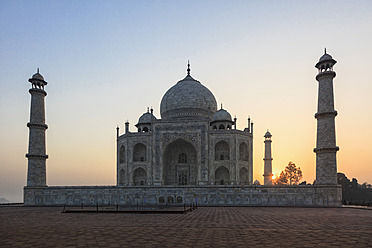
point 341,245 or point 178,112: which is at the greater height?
point 178,112

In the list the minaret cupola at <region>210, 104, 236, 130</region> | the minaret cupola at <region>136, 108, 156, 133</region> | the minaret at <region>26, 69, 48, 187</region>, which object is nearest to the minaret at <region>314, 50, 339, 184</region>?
the minaret cupola at <region>210, 104, 236, 130</region>

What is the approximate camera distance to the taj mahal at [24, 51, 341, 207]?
1046 inches

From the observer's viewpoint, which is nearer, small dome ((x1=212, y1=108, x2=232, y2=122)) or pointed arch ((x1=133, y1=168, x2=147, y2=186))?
pointed arch ((x1=133, y1=168, x2=147, y2=186))

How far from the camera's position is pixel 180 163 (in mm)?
37750

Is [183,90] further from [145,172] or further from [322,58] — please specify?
[322,58]

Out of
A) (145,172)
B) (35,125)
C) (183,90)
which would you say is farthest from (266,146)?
(35,125)

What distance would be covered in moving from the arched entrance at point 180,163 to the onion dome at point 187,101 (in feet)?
14.8

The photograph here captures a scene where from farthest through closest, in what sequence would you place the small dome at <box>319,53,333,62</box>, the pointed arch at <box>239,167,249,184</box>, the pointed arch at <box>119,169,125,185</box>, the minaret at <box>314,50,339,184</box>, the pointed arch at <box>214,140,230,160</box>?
1. the pointed arch at <box>119,169,125,185</box>
2. the pointed arch at <box>239,167,249,184</box>
3. the pointed arch at <box>214,140,230,160</box>
4. the small dome at <box>319,53,333,62</box>
5. the minaret at <box>314,50,339,184</box>

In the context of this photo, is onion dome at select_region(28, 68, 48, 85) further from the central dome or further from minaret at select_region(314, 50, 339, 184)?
minaret at select_region(314, 50, 339, 184)

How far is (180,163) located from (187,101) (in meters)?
8.09

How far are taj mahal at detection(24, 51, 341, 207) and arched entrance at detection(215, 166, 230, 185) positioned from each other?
108 mm

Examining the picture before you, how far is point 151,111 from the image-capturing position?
1606 inches

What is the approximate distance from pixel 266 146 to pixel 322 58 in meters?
18.1

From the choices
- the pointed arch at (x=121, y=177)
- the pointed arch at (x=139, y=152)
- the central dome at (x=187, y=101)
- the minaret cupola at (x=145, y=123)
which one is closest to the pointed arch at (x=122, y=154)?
the pointed arch at (x=121, y=177)
